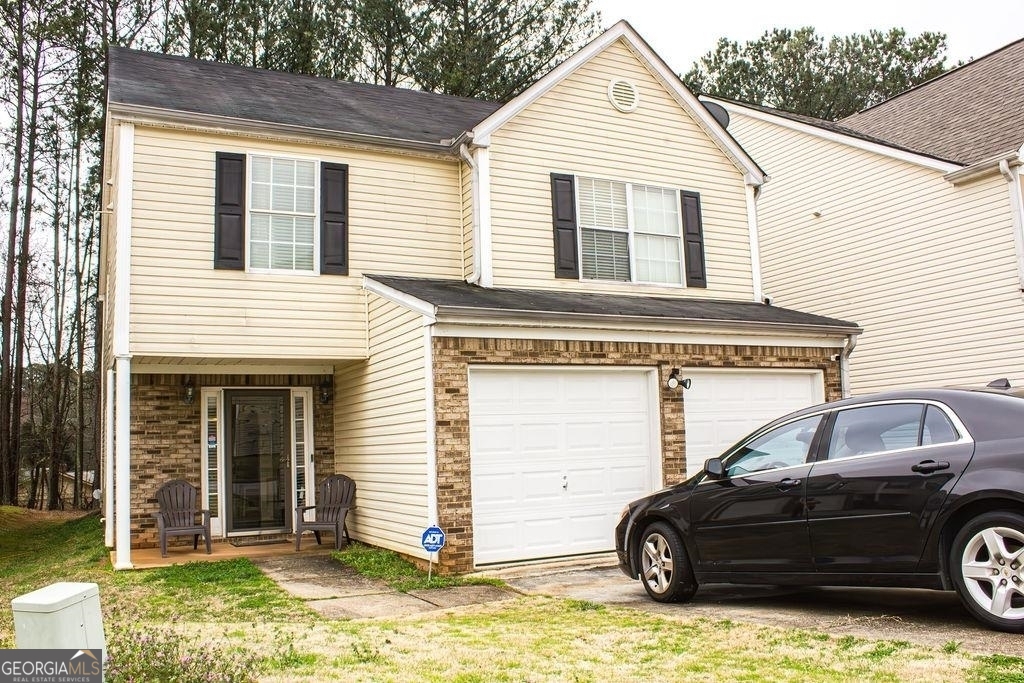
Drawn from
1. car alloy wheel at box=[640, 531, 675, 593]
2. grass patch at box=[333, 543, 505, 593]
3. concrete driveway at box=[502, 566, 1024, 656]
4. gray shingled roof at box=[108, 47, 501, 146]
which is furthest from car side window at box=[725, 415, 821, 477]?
gray shingled roof at box=[108, 47, 501, 146]

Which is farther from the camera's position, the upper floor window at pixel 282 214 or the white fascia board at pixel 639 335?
the upper floor window at pixel 282 214

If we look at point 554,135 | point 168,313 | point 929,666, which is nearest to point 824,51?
point 554,135

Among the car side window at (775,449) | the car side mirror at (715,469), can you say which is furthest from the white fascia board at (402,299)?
the car side window at (775,449)

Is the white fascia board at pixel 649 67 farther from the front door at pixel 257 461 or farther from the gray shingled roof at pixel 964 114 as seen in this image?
the front door at pixel 257 461

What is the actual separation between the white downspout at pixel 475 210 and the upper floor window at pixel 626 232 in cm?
109

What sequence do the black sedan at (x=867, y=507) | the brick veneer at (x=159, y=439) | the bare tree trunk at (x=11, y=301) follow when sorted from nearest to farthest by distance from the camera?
1. the black sedan at (x=867, y=507)
2. the brick veneer at (x=159, y=439)
3. the bare tree trunk at (x=11, y=301)

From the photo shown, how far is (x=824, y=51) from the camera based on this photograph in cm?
3378

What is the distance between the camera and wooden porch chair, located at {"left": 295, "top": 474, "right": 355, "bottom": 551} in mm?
11570

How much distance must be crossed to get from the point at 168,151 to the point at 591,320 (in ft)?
18.0

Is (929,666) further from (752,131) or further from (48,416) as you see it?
(48,416)

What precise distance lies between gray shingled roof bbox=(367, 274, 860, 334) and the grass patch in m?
2.75

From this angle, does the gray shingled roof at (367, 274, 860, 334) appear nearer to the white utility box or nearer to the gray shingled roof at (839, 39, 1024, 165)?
the gray shingled roof at (839, 39, 1024, 165)

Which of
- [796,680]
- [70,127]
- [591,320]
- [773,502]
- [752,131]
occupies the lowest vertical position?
[796,680]

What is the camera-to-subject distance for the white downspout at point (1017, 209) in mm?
13344
